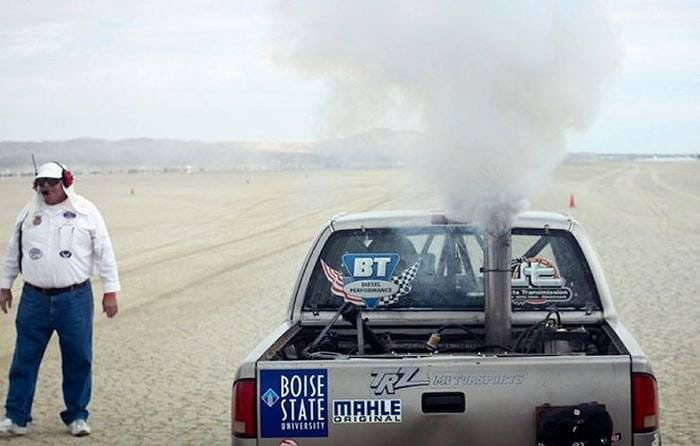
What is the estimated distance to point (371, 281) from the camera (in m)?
6.81

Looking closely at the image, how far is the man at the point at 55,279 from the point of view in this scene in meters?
7.93

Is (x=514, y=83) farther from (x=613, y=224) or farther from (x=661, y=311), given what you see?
(x=613, y=224)

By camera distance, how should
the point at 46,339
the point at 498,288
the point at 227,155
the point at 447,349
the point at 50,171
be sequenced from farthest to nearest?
the point at 227,155 < the point at 46,339 < the point at 50,171 < the point at 447,349 < the point at 498,288

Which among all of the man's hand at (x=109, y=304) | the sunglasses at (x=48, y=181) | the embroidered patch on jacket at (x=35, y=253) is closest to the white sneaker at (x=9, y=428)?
the man's hand at (x=109, y=304)

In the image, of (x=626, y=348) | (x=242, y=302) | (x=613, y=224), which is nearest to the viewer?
(x=626, y=348)

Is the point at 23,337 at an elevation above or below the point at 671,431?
above

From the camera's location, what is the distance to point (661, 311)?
13.7 metres

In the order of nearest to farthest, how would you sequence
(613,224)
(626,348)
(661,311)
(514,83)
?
(626,348) < (514,83) < (661,311) < (613,224)

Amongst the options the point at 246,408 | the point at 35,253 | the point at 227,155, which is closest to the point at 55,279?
the point at 35,253

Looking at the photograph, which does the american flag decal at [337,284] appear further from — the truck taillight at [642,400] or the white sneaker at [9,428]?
Answer: the white sneaker at [9,428]

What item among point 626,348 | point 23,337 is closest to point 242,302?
point 23,337

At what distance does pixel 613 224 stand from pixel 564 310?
71.6 ft

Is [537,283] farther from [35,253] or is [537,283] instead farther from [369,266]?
[35,253]

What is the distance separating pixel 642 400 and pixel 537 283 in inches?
66.4
